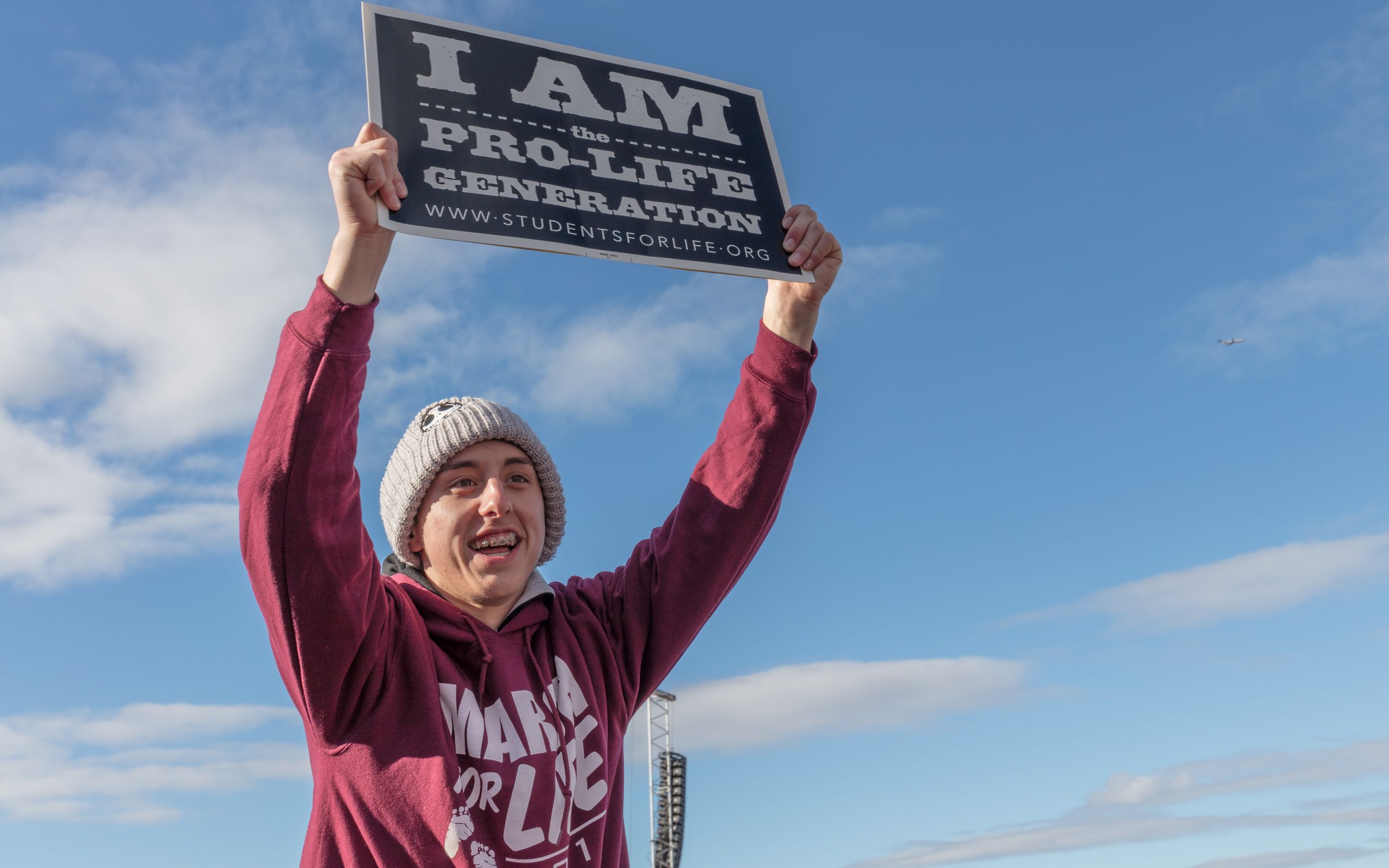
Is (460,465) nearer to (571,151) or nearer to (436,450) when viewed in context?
(436,450)

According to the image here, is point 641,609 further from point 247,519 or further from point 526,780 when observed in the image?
point 247,519

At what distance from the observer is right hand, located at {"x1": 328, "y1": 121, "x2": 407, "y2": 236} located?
1996 mm

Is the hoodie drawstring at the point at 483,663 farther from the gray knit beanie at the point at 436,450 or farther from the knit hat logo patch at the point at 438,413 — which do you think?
the knit hat logo patch at the point at 438,413

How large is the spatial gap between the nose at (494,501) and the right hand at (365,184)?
2.13ft

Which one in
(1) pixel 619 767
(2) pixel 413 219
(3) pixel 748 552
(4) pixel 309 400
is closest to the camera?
(4) pixel 309 400

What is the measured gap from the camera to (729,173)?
2.67 m

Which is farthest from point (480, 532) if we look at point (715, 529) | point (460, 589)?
point (715, 529)

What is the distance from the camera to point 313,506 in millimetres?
1934

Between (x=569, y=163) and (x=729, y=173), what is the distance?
452 millimetres

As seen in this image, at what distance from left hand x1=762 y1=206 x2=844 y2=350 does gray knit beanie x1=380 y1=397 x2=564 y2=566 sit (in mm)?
699

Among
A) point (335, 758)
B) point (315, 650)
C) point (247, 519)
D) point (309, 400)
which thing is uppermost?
point (309, 400)

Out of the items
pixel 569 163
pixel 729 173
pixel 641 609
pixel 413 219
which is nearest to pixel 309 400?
pixel 413 219

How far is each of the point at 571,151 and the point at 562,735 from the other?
4.27ft

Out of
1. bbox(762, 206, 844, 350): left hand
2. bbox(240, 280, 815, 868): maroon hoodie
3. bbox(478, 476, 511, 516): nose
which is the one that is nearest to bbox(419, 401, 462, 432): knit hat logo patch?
bbox(478, 476, 511, 516): nose
